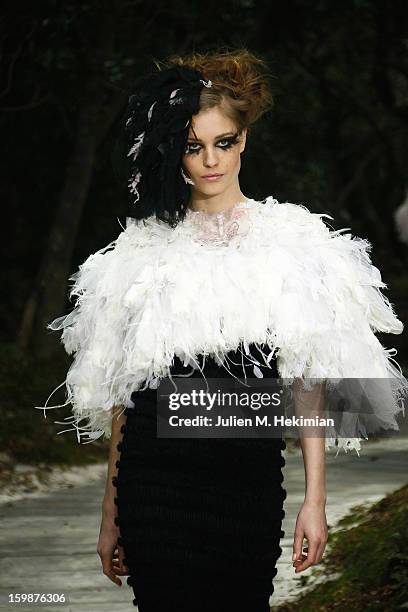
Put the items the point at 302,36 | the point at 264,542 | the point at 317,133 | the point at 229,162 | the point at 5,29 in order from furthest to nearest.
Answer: the point at 317,133, the point at 302,36, the point at 5,29, the point at 229,162, the point at 264,542

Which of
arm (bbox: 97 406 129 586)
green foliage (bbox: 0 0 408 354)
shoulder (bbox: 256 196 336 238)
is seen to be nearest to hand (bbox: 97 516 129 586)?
arm (bbox: 97 406 129 586)

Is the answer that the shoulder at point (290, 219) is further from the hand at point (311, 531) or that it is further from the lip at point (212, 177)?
the hand at point (311, 531)

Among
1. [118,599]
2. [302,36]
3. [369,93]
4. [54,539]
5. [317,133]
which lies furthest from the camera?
[369,93]

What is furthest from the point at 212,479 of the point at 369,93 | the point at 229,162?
the point at 369,93

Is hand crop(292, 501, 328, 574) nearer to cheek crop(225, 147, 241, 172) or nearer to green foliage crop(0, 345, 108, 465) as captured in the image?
cheek crop(225, 147, 241, 172)

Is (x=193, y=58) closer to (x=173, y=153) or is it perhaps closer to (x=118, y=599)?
(x=173, y=153)

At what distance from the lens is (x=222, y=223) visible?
3.43m

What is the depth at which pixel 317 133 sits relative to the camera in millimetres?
20531

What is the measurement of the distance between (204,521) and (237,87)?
1.22m

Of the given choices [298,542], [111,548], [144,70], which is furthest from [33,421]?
Answer: [298,542]

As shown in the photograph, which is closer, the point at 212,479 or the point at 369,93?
the point at 212,479

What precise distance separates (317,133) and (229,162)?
1749 centimetres

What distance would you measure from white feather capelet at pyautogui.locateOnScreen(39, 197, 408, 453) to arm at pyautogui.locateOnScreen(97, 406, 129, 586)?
95 millimetres

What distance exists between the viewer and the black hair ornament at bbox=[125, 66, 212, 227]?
3.31 metres
